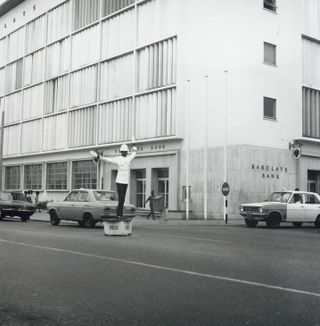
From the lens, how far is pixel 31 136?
44188 millimetres

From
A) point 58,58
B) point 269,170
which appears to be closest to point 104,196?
point 269,170

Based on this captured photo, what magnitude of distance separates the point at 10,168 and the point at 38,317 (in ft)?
148

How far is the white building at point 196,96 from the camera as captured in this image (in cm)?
2862

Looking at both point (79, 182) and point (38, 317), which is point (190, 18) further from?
point (38, 317)

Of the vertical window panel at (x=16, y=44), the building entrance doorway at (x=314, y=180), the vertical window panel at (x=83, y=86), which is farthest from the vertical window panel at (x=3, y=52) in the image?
the building entrance doorway at (x=314, y=180)

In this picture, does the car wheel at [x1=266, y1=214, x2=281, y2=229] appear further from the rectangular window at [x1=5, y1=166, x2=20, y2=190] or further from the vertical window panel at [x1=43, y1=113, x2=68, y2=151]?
the rectangular window at [x1=5, y1=166, x2=20, y2=190]

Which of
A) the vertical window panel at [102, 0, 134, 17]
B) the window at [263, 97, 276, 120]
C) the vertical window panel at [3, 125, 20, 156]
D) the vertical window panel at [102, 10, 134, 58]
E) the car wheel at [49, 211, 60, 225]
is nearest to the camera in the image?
the car wheel at [49, 211, 60, 225]

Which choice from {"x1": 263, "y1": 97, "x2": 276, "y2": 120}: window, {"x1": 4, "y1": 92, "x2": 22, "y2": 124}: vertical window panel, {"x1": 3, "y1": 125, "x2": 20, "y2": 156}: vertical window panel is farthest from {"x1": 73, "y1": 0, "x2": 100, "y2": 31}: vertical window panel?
{"x1": 263, "y1": 97, "x2": 276, "y2": 120}: window

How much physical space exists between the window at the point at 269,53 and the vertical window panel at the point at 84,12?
13.6 m

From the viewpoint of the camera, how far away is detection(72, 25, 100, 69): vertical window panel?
1467 inches

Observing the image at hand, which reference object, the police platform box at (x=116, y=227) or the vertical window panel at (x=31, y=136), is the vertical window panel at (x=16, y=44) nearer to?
the vertical window panel at (x=31, y=136)

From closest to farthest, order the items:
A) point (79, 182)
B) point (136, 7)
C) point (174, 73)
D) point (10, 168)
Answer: point (174, 73) < point (136, 7) < point (79, 182) < point (10, 168)

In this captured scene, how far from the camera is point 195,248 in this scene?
36.5ft

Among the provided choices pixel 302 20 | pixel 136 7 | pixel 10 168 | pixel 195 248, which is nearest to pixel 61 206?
pixel 195 248
